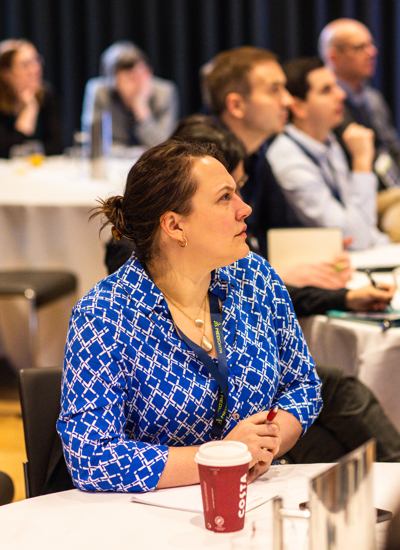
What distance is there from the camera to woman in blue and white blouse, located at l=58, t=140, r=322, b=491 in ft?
3.94

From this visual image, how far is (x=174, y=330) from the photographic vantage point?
1.32m

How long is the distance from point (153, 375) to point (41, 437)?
0.29 metres

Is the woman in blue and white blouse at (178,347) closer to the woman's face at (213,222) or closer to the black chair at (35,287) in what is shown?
the woman's face at (213,222)

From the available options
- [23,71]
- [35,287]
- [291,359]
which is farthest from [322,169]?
[23,71]

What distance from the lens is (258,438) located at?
4.02ft

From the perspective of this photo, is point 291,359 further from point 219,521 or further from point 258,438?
point 219,521

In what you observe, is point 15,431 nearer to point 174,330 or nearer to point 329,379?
point 329,379

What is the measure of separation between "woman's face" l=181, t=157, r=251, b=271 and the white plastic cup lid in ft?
1.43

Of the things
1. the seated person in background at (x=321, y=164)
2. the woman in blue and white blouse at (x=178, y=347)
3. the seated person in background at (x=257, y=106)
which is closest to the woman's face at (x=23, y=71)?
the seated person in background at (x=321, y=164)

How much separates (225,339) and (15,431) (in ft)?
6.96

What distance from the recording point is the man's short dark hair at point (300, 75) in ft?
11.1

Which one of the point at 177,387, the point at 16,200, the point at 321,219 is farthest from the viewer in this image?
the point at 16,200

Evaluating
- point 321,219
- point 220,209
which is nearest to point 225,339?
point 220,209

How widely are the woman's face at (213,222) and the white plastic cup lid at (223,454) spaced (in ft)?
1.43
